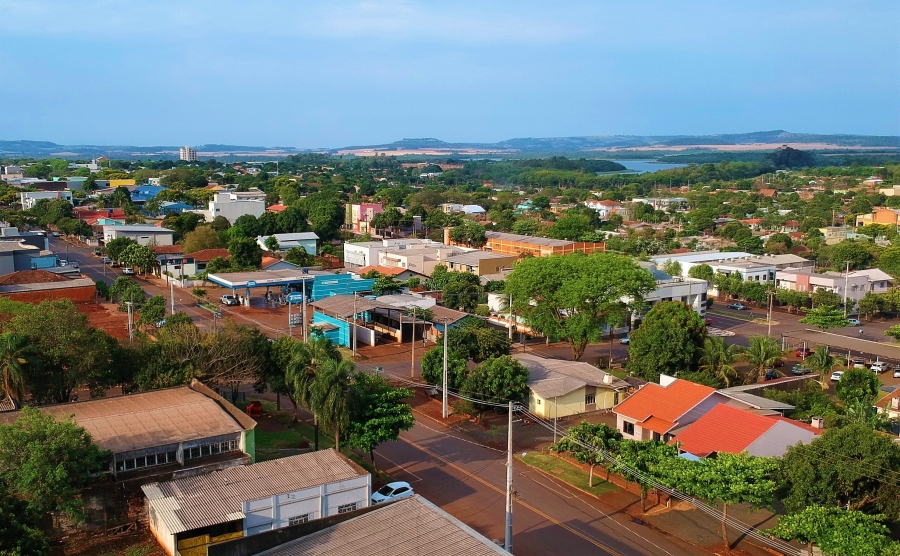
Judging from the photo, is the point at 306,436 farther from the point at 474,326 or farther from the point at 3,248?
the point at 3,248

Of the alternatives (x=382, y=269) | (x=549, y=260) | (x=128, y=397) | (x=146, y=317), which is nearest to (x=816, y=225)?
(x=382, y=269)

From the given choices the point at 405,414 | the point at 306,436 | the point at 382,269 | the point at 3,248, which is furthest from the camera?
the point at 382,269

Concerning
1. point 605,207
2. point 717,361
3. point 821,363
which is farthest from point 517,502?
point 605,207

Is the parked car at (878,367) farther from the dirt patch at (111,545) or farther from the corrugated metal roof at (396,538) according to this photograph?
the dirt patch at (111,545)

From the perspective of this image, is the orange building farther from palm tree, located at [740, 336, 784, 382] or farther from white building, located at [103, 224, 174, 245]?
white building, located at [103, 224, 174, 245]

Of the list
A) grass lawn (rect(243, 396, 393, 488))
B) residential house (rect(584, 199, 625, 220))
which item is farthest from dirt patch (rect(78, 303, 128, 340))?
residential house (rect(584, 199, 625, 220))
